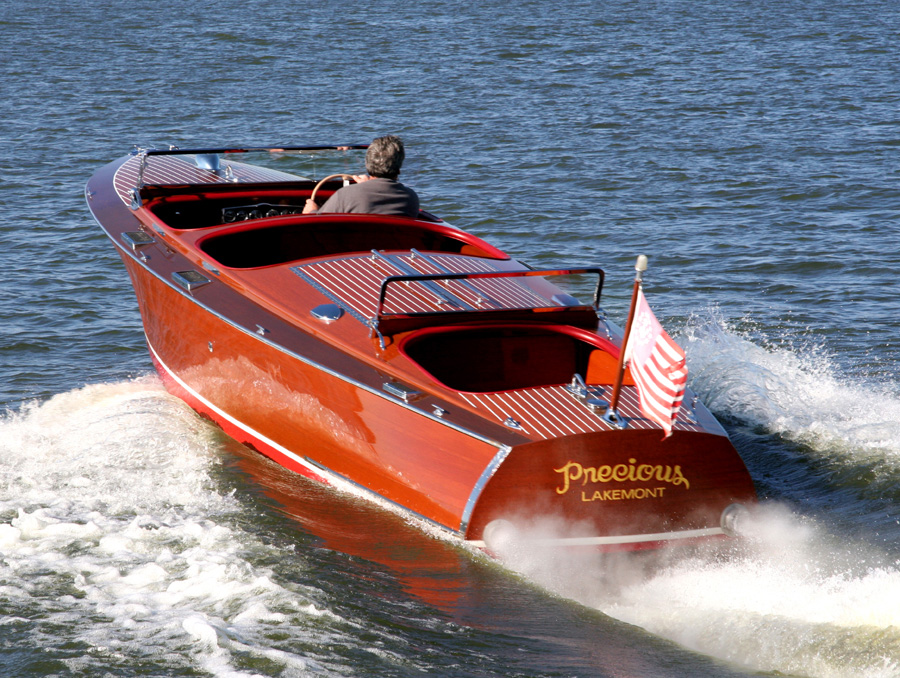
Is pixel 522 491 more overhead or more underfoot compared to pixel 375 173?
more underfoot

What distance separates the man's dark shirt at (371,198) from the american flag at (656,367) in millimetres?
2487

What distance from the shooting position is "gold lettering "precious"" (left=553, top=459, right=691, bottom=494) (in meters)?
4.27

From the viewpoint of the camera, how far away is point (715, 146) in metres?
13.2

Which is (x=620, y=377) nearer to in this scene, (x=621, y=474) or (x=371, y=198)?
(x=621, y=474)

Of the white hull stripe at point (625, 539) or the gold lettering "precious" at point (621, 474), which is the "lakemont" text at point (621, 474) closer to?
the gold lettering "precious" at point (621, 474)

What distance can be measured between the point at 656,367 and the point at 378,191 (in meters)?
→ 2.70

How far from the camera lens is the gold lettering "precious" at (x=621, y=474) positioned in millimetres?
4270

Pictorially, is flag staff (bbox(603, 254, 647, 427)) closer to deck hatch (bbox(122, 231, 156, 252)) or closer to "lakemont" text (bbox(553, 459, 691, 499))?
"lakemont" text (bbox(553, 459, 691, 499))

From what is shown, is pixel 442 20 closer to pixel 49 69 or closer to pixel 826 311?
pixel 49 69

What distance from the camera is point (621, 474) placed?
170 inches

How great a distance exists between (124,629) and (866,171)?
10.5m

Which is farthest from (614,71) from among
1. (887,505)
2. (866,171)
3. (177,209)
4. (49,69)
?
(887,505)

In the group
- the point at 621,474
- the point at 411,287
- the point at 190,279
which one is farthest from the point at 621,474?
the point at 190,279

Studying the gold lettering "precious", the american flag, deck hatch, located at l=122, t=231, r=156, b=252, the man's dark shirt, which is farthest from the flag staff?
deck hatch, located at l=122, t=231, r=156, b=252
